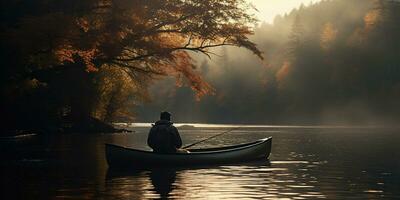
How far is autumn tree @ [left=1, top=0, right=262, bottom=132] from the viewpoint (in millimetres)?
39000

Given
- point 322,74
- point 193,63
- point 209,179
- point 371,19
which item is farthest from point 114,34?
point 322,74

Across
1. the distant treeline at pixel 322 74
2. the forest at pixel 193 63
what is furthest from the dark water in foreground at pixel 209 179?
the distant treeline at pixel 322 74

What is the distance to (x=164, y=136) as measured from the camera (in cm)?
2981

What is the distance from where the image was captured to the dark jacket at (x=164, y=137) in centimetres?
2948

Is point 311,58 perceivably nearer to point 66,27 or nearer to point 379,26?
point 379,26

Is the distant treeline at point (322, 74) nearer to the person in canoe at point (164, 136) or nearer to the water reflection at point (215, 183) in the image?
the person in canoe at point (164, 136)

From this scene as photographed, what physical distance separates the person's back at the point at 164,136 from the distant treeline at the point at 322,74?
67410 millimetres

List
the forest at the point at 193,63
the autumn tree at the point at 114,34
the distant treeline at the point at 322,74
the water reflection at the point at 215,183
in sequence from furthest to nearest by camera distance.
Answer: the distant treeline at the point at 322,74 < the forest at the point at 193,63 < the autumn tree at the point at 114,34 < the water reflection at the point at 215,183

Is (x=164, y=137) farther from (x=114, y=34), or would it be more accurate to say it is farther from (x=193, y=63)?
(x=193, y=63)

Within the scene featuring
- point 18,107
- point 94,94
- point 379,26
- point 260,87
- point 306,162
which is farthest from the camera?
point 260,87

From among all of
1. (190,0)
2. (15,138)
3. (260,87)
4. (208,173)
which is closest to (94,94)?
(15,138)

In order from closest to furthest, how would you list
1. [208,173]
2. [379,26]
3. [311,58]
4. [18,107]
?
[208,173]
[18,107]
[379,26]
[311,58]

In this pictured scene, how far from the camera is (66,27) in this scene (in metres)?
38.8

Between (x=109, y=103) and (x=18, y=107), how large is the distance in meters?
26.3
